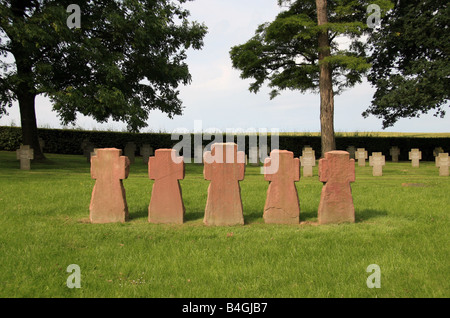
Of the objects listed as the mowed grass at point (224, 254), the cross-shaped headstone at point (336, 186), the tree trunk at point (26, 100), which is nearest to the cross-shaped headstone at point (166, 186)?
the mowed grass at point (224, 254)

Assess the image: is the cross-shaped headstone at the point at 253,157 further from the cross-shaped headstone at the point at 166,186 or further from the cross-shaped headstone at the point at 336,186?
the cross-shaped headstone at the point at 166,186

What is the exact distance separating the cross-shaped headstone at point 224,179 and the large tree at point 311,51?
51.8 feet

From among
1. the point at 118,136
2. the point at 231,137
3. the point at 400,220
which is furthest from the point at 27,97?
the point at 400,220

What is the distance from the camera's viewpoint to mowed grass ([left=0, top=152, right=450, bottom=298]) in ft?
15.2

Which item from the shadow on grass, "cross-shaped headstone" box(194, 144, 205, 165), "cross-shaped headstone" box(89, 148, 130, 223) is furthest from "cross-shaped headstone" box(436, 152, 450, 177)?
"cross-shaped headstone" box(89, 148, 130, 223)

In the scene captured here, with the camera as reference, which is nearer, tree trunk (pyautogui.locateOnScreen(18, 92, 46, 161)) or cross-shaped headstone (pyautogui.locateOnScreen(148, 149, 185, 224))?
cross-shaped headstone (pyautogui.locateOnScreen(148, 149, 185, 224))

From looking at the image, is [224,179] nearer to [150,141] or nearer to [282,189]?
[282,189]

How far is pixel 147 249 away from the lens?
614 cm

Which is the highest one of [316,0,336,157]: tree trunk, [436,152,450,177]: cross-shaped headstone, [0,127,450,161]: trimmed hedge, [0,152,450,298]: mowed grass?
[316,0,336,157]: tree trunk

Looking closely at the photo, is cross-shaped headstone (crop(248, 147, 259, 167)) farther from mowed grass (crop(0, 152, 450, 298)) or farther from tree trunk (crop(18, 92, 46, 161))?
mowed grass (crop(0, 152, 450, 298))

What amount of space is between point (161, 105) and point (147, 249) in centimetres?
1820

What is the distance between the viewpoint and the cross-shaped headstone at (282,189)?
7.58 m

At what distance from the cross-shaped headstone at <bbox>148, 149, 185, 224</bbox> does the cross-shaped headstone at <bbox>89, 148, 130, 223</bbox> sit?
0.59m
